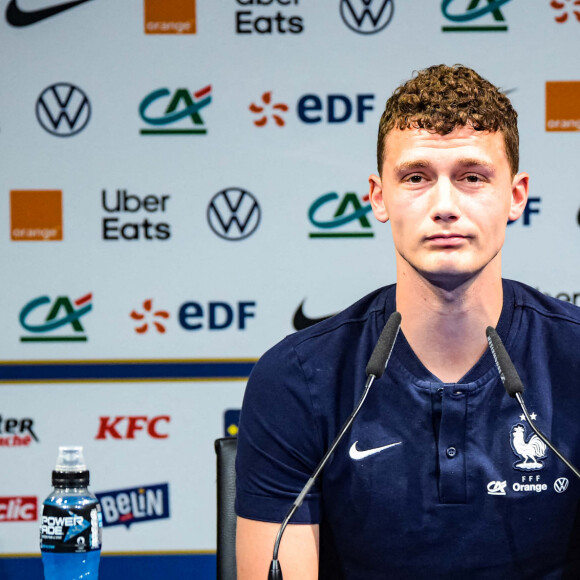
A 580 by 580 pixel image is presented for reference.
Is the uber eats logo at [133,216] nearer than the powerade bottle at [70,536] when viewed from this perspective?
No

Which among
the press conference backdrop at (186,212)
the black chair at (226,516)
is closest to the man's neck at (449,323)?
the black chair at (226,516)

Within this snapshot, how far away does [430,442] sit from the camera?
1.24 m

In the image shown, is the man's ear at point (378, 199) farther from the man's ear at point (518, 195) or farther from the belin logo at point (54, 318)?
the belin logo at point (54, 318)

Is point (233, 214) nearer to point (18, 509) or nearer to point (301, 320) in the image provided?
point (301, 320)

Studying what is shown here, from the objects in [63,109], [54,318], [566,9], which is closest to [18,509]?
[54,318]

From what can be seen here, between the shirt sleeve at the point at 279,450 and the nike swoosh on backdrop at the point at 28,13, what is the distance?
1651mm

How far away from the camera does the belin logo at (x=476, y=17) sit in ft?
8.10

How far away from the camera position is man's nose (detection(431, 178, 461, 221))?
3.98 feet

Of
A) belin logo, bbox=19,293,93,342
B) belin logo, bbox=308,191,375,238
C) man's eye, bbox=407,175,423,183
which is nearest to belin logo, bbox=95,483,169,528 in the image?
belin logo, bbox=19,293,93,342

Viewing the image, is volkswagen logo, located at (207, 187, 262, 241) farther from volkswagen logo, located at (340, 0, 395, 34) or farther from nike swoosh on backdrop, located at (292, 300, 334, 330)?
volkswagen logo, located at (340, 0, 395, 34)

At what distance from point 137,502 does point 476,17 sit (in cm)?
174

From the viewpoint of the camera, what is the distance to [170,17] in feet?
8.09

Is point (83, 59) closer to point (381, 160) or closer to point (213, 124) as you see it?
point (213, 124)

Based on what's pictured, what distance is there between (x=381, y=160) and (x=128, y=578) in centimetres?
165
